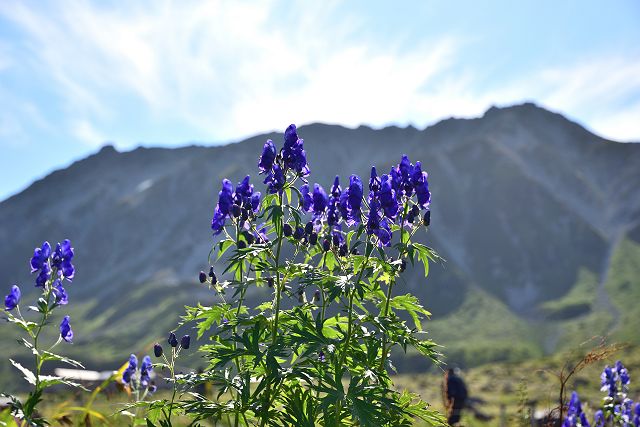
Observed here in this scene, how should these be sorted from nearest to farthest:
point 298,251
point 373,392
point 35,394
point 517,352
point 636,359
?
point 373,392 → point 35,394 → point 298,251 → point 636,359 → point 517,352

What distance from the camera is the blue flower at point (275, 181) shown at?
615cm

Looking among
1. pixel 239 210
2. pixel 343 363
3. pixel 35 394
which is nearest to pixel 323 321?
pixel 343 363

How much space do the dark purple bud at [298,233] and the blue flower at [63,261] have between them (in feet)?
9.21

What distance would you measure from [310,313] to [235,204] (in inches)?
58.2

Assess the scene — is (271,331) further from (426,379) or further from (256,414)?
(426,379)

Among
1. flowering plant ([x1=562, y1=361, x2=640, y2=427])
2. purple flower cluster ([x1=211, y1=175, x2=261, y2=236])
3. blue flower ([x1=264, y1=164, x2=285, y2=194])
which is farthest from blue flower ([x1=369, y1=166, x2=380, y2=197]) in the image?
flowering plant ([x1=562, y1=361, x2=640, y2=427])

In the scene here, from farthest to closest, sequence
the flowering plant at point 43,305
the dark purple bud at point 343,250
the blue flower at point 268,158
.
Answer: the blue flower at point 268,158 < the dark purple bud at point 343,250 < the flowering plant at point 43,305

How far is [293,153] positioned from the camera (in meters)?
6.43

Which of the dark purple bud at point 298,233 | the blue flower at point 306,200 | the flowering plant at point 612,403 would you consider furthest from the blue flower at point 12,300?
the flowering plant at point 612,403

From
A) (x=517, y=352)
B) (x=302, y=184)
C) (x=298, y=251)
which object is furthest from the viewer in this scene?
(x=517, y=352)

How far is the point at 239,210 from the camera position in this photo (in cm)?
630

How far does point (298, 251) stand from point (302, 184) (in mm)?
1366

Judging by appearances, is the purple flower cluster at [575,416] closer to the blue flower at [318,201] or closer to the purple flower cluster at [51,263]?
the blue flower at [318,201]

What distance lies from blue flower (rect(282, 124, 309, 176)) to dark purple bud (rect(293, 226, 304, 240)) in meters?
0.66
